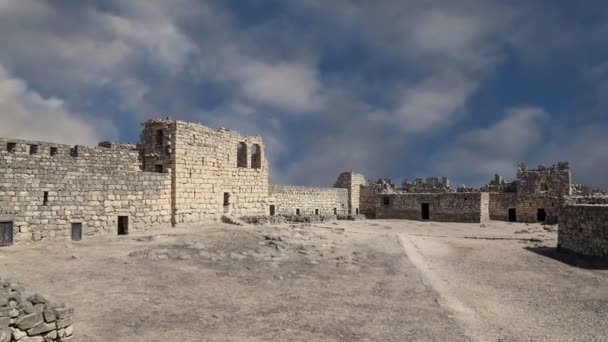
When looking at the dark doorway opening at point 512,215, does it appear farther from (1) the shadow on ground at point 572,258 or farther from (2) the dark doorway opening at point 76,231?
(2) the dark doorway opening at point 76,231

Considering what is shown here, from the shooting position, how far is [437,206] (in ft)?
129

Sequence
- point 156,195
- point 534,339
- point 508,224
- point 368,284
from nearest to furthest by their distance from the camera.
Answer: point 534,339
point 368,284
point 156,195
point 508,224

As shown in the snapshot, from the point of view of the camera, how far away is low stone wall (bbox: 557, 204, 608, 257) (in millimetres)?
17750

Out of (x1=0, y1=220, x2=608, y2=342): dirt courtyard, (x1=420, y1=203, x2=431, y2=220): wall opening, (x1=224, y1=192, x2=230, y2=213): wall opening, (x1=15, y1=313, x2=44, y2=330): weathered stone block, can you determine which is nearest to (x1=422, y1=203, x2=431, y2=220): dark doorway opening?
(x1=420, y1=203, x2=431, y2=220): wall opening

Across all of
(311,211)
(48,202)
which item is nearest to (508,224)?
(311,211)

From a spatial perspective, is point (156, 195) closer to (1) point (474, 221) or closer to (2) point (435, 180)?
(1) point (474, 221)

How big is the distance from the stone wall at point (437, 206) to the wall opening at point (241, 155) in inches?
714

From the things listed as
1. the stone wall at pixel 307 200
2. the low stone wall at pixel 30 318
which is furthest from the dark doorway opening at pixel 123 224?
the stone wall at pixel 307 200

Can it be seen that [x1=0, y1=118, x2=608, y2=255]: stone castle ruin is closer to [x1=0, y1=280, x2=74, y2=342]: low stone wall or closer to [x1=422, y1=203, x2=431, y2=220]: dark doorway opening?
[x1=422, y1=203, x2=431, y2=220]: dark doorway opening

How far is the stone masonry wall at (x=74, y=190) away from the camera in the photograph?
1673cm

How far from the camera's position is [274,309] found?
36.7ft

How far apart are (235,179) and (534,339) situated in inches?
759

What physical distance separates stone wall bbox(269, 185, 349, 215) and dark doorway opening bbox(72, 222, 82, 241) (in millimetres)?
16160

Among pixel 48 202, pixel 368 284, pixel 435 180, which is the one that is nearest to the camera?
pixel 368 284
